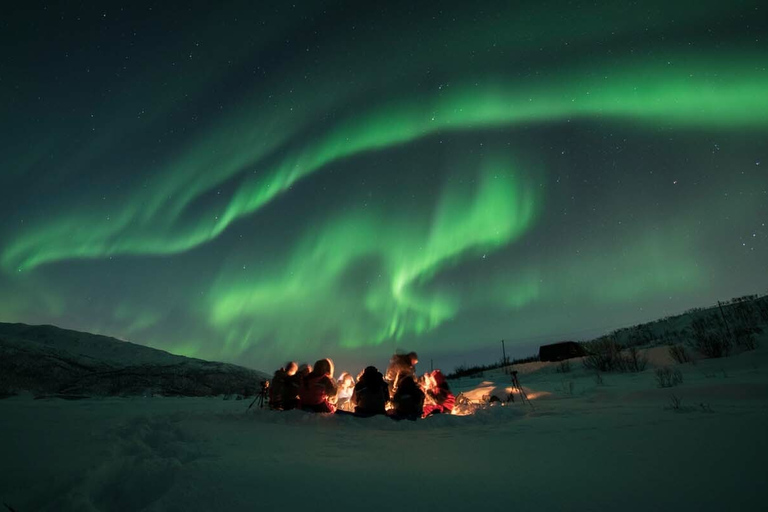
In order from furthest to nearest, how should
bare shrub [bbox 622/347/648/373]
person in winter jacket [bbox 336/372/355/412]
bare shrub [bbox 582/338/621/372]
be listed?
1. bare shrub [bbox 582/338/621/372]
2. bare shrub [bbox 622/347/648/373]
3. person in winter jacket [bbox 336/372/355/412]

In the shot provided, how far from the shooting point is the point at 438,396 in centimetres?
945

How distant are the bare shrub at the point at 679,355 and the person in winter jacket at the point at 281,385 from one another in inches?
568

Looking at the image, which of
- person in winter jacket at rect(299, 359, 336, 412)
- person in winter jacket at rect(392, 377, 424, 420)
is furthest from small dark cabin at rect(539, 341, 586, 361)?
person in winter jacket at rect(299, 359, 336, 412)

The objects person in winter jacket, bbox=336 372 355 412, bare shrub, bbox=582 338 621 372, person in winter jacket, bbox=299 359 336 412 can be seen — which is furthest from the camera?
bare shrub, bbox=582 338 621 372

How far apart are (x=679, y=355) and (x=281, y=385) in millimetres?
14975

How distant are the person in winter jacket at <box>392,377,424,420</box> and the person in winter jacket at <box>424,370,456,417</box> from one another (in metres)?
1.04

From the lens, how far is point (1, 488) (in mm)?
2617

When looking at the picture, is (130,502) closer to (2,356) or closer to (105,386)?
(105,386)

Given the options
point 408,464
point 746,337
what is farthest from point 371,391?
point 746,337

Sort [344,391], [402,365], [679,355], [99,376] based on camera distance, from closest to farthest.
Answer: [402,365], [344,391], [679,355], [99,376]

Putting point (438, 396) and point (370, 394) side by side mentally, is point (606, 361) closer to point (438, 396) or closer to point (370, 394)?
point (438, 396)

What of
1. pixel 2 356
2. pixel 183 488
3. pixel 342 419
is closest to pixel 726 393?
pixel 342 419

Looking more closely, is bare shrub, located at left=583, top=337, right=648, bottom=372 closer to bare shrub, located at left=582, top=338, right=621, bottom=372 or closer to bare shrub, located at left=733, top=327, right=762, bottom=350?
bare shrub, located at left=582, top=338, right=621, bottom=372

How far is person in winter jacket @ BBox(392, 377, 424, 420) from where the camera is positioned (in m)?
8.15
